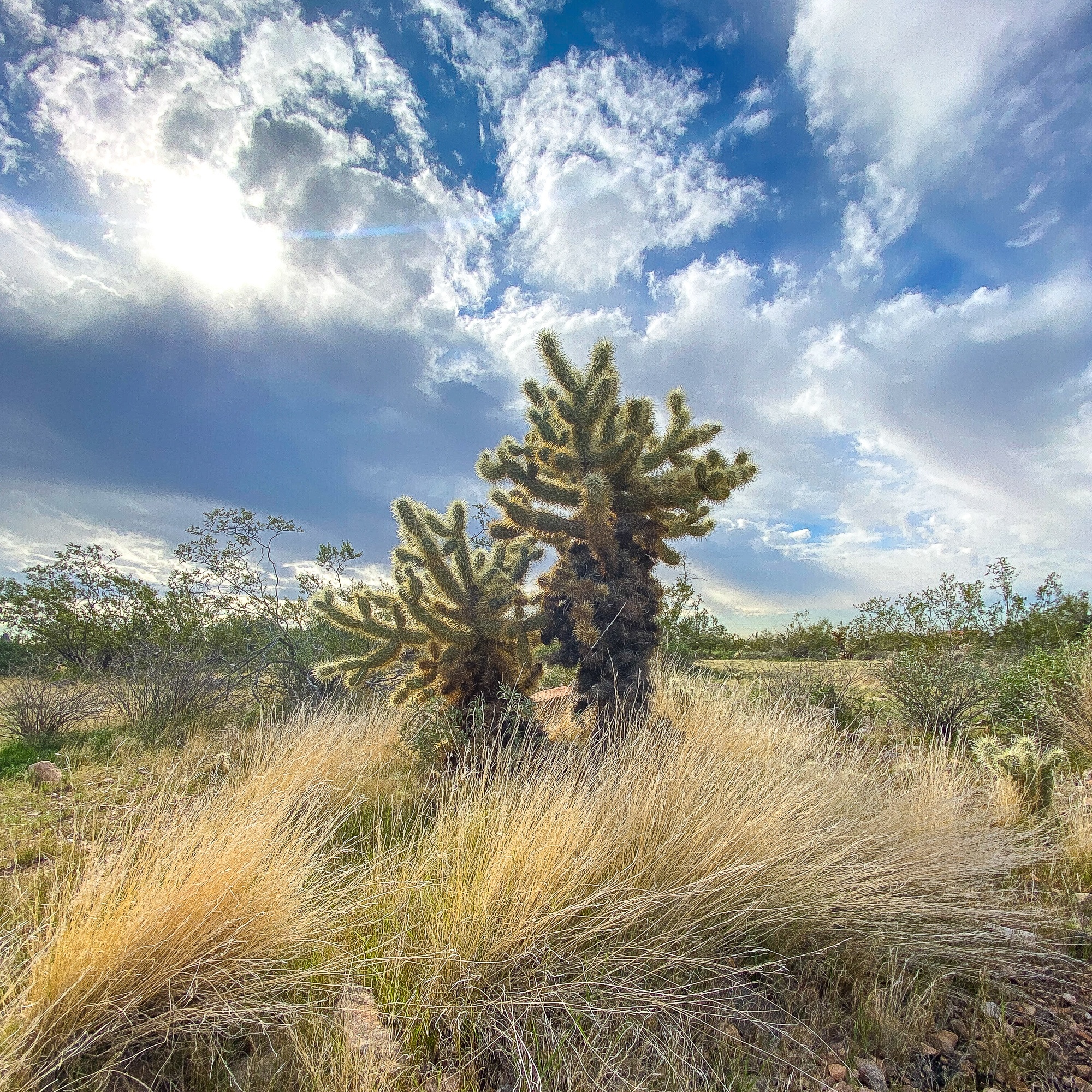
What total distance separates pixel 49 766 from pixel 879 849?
25.2 ft

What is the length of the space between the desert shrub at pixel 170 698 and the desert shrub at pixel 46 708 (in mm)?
310

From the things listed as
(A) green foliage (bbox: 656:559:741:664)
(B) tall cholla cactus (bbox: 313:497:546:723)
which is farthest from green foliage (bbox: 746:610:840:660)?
(B) tall cholla cactus (bbox: 313:497:546:723)

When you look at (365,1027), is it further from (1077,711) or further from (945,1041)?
(1077,711)

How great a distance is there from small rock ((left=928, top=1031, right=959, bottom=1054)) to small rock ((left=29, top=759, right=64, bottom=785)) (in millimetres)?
7359

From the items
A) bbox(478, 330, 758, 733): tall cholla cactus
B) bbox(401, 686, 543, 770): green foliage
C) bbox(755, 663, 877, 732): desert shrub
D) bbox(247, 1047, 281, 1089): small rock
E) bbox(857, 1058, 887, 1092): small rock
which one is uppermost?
bbox(478, 330, 758, 733): tall cholla cactus

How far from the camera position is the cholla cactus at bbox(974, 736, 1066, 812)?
4.81 m

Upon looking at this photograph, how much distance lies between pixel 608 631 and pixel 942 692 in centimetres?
563

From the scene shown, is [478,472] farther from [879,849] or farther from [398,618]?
[879,849]

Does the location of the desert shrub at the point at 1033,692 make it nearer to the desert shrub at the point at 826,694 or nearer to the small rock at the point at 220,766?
the desert shrub at the point at 826,694

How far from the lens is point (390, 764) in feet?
19.9

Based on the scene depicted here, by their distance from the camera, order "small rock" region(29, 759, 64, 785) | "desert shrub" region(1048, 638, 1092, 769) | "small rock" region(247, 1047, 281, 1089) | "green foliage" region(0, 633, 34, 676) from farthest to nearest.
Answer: "green foliage" region(0, 633, 34, 676) → "desert shrub" region(1048, 638, 1092, 769) → "small rock" region(29, 759, 64, 785) → "small rock" region(247, 1047, 281, 1089)

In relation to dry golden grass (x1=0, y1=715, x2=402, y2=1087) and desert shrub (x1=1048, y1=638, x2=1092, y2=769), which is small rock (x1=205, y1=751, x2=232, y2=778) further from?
desert shrub (x1=1048, y1=638, x2=1092, y2=769)

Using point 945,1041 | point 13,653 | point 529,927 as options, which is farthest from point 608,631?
point 13,653

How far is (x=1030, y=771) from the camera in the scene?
16.3 feet
